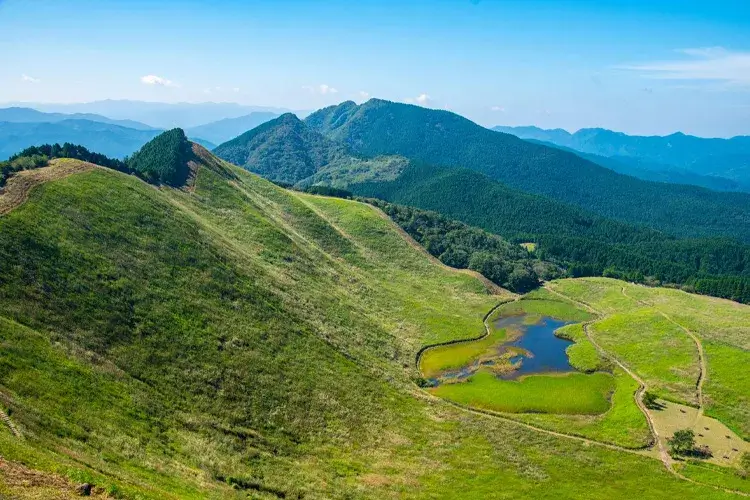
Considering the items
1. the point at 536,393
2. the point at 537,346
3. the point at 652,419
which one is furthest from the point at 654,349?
the point at 536,393

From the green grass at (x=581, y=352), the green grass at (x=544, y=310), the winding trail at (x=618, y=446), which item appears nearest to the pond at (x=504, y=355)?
the green grass at (x=581, y=352)

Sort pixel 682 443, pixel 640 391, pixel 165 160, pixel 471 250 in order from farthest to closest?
pixel 471 250, pixel 165 160, pixel 640 391, pixel 682 443

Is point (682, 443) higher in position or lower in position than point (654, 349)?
lower

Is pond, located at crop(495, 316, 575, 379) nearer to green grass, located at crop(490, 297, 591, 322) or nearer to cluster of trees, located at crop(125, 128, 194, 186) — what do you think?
green grass, located at crop(490, 297, 591, 322)

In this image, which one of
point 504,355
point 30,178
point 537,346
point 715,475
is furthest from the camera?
point 537,346

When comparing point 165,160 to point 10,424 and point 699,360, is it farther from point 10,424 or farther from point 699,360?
point 699,360

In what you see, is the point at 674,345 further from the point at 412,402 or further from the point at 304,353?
the point at 304,353

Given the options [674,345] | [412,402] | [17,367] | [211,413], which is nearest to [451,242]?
[674,345]
